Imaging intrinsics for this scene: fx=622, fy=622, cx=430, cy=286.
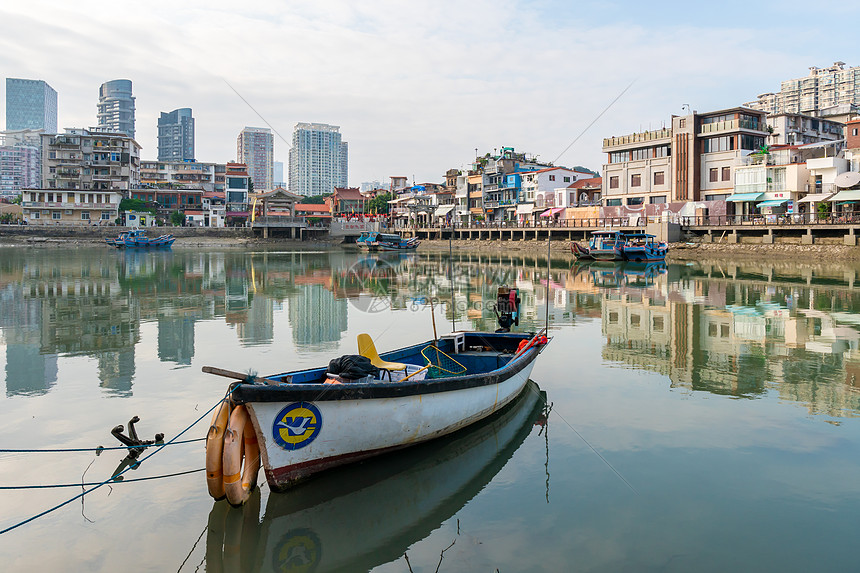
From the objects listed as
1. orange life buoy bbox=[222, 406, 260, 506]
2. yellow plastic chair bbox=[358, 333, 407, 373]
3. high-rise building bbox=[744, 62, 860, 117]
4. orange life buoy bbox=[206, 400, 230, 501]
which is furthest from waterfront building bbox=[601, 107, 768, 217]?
high-rise building bbox=[744, 62, 860, 117]

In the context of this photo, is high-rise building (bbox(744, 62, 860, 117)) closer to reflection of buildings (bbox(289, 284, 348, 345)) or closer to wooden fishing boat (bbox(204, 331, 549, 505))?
reflection of buildings (bbox(289, 284, 348, 345))

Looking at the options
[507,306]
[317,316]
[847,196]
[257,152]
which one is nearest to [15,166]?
[257,152]

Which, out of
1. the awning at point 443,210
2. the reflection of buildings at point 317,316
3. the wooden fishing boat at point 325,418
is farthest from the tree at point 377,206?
the wooden fishing boat at point 325,418

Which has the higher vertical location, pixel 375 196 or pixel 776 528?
pixel 375 196

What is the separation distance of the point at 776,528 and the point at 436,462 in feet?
13.1

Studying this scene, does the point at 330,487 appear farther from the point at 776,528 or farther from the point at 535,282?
the point at 535,282

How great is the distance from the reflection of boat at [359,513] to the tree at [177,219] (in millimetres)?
83956

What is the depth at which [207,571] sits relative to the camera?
5.92m

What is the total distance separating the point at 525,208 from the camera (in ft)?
243

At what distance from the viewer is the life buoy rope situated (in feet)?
21.6

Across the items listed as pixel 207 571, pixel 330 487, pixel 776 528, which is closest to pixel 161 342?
pixel 330 487

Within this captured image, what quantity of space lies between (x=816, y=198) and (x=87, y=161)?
276 ft

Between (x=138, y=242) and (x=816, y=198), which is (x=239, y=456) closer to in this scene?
(x=816, y=198)

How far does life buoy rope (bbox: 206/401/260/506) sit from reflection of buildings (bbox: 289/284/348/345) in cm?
922
